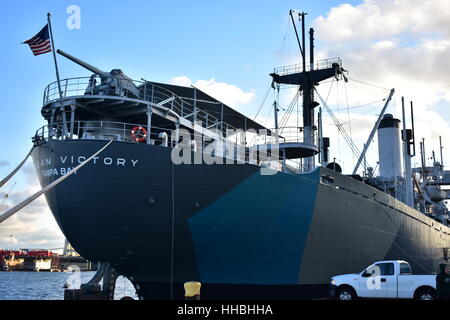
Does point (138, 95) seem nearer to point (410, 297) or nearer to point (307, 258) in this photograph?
point (307, 258)

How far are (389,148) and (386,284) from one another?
27.5m

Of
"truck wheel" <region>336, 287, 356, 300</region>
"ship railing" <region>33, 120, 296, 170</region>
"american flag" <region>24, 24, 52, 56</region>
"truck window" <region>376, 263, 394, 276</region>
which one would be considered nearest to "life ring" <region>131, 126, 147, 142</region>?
"ship railing" <region>33, 120, 296, 170</region>

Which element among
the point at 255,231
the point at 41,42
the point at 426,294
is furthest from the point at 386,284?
the point at 41,42

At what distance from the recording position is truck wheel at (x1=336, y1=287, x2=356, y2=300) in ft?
51.1

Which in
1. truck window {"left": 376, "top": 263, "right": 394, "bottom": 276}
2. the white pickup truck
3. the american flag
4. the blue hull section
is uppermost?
the american flag

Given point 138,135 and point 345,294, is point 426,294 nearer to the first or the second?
point 345,294

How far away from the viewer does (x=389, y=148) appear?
40750 millimetres

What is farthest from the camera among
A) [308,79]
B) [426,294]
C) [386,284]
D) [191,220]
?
[308,79]

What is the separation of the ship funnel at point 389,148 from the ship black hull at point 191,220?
2090 centimetres

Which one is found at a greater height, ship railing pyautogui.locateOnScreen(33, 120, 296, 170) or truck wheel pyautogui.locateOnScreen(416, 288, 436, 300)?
ship railing pyautogui.locateOnScreen(33, 120, 296, 170)

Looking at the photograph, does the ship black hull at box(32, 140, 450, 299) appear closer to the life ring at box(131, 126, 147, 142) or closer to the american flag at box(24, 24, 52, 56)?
the life ring at box(131, 126, 147, 142)

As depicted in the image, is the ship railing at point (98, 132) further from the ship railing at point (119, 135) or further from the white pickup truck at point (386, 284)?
the white pickup truck at point (386, 284)

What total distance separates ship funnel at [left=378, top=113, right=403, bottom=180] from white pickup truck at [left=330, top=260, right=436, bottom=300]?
25749 mm

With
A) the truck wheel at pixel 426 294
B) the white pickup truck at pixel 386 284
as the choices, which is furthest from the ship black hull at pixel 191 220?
the truck wheel at pixel 426 294
